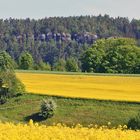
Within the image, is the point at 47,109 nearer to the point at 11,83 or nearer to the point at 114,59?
the point at 11,83

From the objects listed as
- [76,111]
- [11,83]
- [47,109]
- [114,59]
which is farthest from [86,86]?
[114,59]

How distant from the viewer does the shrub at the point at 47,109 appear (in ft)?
199

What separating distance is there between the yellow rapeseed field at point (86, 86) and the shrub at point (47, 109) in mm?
8443

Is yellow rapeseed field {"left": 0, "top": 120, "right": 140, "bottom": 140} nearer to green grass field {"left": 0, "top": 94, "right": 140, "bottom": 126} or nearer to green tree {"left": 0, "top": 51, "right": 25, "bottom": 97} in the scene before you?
green grass field {"left": 0, "top": 94, "right": 140, "bottom": 126}

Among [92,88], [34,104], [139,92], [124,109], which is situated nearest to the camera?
[124,109]

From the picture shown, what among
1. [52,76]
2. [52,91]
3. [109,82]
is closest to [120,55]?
[52,76]

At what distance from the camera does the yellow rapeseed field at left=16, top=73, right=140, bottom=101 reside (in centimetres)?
7201

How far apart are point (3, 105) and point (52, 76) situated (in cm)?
3024

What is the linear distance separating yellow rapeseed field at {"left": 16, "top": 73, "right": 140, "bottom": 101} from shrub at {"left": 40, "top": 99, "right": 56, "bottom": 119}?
8443 millimetres

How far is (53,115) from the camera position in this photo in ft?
201

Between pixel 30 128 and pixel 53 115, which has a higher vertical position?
pixel 30 128

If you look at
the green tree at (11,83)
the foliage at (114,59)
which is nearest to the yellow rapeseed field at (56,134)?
the green tree at (11,83)

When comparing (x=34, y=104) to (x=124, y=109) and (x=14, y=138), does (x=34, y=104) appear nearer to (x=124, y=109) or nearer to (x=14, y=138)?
(x=124, y=109)

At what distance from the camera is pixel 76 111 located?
2451 inches
